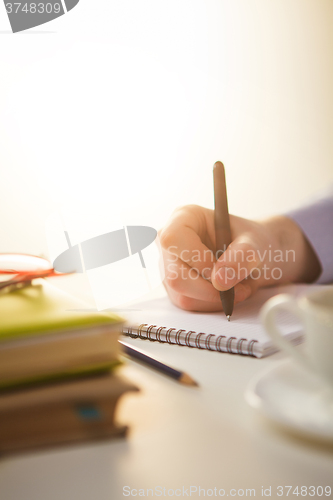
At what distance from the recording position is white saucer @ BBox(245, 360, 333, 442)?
0.18 meters

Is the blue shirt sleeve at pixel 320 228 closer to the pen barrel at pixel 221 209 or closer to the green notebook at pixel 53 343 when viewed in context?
the pen barrel at pixel 221 209

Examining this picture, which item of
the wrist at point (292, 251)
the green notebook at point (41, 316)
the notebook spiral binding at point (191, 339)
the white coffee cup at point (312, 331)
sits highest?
the green notebook at point (41, 316)

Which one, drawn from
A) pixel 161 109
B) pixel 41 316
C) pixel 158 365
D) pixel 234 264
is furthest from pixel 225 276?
pixel 161 109

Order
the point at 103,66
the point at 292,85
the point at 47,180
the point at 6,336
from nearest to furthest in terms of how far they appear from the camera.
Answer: the point at 6,336 < the point at 47,180 < the point at 103,66 < the point at 292,85

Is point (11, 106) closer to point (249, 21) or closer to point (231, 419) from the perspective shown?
point (249, 21)

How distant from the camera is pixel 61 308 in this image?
7.3 inches

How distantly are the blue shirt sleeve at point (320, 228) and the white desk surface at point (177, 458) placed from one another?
1.29ft

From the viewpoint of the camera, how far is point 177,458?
178 millimetres

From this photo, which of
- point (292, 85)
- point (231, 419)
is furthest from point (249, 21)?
point (231, 419)

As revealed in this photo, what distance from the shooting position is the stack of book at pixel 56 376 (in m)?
0.15

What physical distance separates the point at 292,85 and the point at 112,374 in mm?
1639

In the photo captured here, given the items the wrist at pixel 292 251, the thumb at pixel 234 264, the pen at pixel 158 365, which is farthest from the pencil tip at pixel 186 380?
the wrist at pixel 292 251

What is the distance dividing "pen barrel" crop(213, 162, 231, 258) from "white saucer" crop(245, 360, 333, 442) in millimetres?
201

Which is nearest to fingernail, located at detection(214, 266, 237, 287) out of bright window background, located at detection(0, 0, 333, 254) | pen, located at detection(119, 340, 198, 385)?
pen, located at detection(119, 340, 198, 385)
